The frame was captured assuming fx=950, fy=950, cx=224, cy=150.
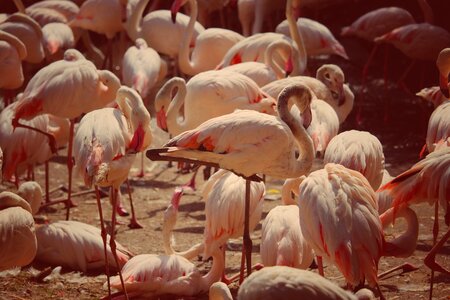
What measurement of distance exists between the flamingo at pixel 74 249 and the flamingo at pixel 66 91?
1045 mm

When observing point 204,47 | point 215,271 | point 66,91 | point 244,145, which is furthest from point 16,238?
point 204,47

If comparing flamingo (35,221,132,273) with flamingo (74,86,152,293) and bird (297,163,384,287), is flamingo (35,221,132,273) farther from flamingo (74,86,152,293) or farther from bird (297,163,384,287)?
bird (297,163,384,287)

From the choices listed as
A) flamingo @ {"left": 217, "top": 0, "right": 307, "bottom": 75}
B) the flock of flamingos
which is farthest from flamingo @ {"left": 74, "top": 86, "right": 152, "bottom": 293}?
flamingo @ {"left": 217, "top": 0, "right": 307, "bottom": 75}

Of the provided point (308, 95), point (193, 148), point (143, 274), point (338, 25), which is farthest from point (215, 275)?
point (338, 25)

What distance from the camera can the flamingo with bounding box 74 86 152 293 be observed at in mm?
5863

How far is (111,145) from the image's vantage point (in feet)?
19.6

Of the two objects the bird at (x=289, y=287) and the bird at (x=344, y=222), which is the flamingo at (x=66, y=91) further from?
the bird at (x=289, y=287)

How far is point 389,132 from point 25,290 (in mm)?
4881

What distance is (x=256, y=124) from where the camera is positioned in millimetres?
5496

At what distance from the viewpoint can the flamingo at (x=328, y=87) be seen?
297 inches

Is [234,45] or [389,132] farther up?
[234,45]

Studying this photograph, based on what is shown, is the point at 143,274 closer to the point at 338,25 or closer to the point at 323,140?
the point at 323,140

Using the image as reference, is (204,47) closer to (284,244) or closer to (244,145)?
(244,145)

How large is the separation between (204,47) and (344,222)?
15.3ft
